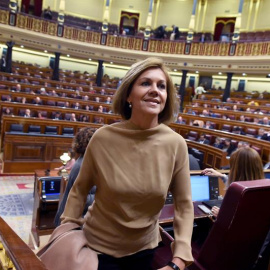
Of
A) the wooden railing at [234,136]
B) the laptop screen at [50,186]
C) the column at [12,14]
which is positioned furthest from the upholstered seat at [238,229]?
the column at [12,14]

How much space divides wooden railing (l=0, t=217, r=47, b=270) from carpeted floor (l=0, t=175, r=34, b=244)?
8.40 ft

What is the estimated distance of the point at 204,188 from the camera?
87.0 inches

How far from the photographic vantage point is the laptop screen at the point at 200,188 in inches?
84.3

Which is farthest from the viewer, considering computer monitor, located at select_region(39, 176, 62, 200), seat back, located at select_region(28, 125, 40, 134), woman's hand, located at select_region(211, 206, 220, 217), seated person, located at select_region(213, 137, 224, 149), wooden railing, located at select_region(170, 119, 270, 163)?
seated person, located at select_region(213, 137, 224, 149)

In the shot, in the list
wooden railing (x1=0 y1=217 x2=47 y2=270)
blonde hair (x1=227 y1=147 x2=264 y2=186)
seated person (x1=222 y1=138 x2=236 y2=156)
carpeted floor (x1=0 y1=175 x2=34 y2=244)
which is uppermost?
blonde hair (x1=227 y1=147 x2=264 y2=186)

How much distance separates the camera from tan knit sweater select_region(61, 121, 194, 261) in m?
0.94

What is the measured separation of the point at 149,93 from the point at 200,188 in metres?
1.41

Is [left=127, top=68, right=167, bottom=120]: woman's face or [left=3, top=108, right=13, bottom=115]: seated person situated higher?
[left=127, top=68, right=167, bottom=120]: woman's face

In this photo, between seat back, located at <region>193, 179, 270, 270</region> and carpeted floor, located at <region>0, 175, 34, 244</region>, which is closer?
seat back, located at <region>193, 179, 270, 270</region>

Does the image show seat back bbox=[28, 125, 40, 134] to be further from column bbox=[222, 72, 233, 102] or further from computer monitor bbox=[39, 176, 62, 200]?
column bbox=[222, 72, 233, 102]

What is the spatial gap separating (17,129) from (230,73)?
9917 mm

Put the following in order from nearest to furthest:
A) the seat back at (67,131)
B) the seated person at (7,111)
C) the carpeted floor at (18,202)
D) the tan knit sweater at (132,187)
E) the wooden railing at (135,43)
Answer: the tan knit sweater at (132,187) → the carpeted floor at (18,202) → the seat back at (67,131) → the seated person at (7,111) → the wooden railing at (135,43)

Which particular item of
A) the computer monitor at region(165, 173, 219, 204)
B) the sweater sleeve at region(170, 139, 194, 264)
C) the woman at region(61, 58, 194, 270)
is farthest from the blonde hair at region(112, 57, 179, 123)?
the computer monitor at region(165, 173, 219, 204)

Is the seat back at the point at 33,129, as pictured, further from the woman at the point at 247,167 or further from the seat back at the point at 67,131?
the woman at the point at 247,167
